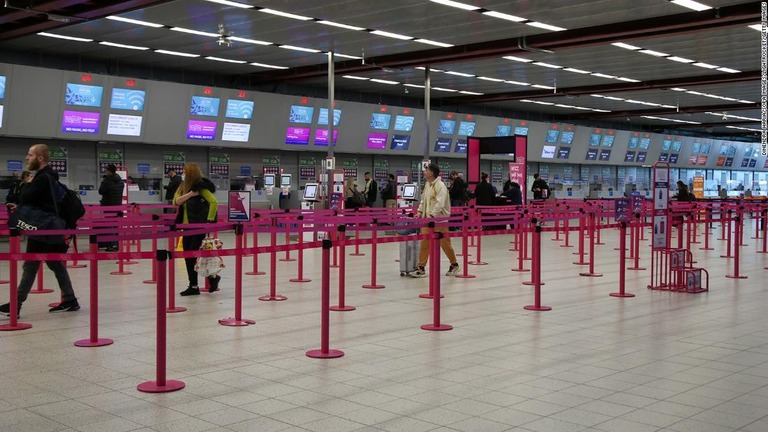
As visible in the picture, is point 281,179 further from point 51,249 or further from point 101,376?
point 101,376

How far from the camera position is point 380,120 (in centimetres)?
2736

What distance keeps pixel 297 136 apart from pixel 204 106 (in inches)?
144

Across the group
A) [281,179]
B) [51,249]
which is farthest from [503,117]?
[51,249]

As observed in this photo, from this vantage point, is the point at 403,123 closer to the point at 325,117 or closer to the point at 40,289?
the point at 325,117

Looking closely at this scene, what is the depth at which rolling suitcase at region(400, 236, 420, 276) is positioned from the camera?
12.2 m

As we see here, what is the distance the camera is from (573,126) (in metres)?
35.8

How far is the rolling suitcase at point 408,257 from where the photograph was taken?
40.1 feet

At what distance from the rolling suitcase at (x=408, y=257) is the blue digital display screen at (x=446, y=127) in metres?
17.7

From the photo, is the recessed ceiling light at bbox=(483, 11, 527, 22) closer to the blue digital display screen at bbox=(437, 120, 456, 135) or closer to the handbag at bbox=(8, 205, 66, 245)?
the handbag at bbox=(8, 205, 66, 245)

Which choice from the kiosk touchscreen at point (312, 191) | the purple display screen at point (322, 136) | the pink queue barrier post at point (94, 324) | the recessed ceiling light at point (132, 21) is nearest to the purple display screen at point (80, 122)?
the recessed ceiling light at point (132, 21)

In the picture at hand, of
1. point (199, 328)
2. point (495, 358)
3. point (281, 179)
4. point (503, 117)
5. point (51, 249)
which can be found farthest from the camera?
point (503, 117)

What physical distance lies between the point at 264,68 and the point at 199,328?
16.4m

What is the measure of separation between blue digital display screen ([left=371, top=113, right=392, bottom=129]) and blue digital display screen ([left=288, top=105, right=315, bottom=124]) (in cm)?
269

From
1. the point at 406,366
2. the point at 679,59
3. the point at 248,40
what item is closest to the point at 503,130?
the point at 679,59
